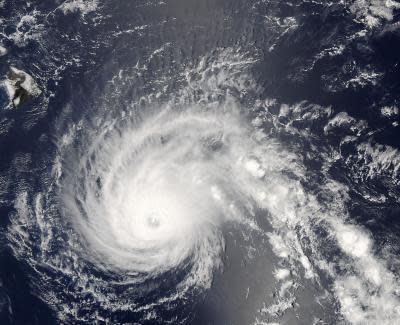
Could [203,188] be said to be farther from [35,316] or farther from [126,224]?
[35,316]

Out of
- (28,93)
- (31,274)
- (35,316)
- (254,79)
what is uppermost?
(28,93)

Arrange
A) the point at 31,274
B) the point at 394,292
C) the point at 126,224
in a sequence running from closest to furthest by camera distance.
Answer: the point at 394,292, the point at 31,274, the point at 126,224

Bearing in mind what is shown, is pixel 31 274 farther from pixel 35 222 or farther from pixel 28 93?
pixel 28 93

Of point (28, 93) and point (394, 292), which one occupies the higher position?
point (28, 93)

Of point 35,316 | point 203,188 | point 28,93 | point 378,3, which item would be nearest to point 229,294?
point 203,188

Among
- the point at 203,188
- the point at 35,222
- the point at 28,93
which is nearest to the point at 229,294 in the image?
the point at 203,188

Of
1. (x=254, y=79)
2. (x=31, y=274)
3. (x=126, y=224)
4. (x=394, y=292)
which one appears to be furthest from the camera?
(x=254, y=79)

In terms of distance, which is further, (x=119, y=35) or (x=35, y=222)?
(x=119, y=35)
